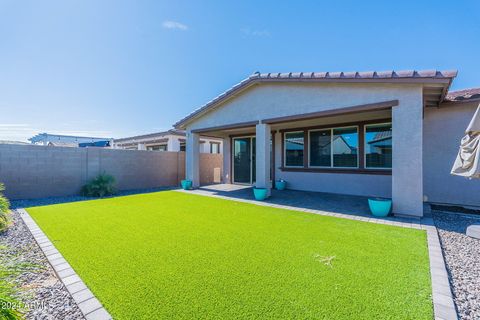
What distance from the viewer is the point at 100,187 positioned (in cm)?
1020

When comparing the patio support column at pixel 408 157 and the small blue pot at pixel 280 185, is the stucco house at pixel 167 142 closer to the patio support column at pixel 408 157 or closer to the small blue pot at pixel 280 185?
the small blue pot at pixel 280 185

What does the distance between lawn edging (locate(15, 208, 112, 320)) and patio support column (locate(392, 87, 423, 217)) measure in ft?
22.8

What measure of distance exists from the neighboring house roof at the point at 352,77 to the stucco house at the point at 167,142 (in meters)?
6.83

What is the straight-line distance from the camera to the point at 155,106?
57.5 feet

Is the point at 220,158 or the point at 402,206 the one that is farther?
the point at 220,158

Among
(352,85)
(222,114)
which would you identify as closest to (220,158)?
(222,114)

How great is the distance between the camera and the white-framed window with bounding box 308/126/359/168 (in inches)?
372

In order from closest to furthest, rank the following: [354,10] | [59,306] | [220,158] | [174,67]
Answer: [59,306]
[354,10]
[174,67]
[220,158]

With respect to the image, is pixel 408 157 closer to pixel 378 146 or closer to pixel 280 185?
pixel 378 146

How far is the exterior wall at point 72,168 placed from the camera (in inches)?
341

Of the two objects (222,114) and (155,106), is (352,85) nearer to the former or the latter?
(222,114)

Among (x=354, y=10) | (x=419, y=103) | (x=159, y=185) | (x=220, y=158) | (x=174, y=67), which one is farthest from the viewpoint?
(x=220, y=158)

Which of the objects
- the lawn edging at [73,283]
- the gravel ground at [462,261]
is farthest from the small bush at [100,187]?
the gravel ground at [462,261]

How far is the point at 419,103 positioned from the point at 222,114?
7.47 metres
